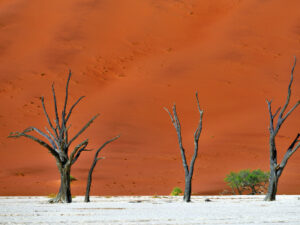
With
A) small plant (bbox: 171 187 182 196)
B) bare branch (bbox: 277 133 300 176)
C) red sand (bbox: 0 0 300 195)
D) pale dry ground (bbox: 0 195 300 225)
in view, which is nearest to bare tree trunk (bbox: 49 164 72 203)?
pale dry ground (bbox: 0 195 300 225)

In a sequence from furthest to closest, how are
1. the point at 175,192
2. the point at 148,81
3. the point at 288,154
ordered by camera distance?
the point at 148,81 → the point at 175,192 → the point at 288,154

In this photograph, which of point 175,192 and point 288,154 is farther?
point 175,192

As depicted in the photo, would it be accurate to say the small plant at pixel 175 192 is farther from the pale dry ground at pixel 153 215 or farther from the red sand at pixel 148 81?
the pale dry ground at pixel 153 215

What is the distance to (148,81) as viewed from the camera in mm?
44125

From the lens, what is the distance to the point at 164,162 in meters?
32.5

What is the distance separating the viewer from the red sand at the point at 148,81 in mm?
30422

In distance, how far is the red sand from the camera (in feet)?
99.8

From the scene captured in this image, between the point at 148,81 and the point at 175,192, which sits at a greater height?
the point at 148,81

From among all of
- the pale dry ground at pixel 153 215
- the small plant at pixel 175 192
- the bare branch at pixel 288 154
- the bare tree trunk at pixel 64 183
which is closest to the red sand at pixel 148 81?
the small plant at pixel 175 192

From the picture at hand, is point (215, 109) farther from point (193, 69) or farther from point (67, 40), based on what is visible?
point (67, 40)

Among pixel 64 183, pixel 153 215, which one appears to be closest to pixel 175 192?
pixel 64 183

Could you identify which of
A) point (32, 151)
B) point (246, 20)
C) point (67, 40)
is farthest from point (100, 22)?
point (32, 151)

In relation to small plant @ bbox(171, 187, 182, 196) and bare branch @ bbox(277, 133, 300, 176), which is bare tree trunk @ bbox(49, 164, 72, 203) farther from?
small plant @ bbox(171, 187, 182, 196)

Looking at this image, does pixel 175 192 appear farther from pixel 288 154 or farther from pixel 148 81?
pixel 148 81
